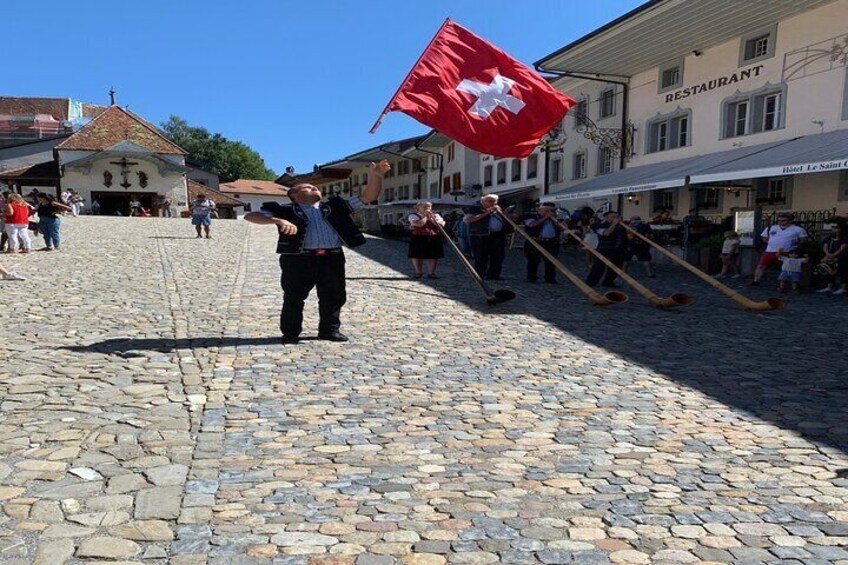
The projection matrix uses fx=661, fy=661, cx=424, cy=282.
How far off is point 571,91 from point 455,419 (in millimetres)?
25669

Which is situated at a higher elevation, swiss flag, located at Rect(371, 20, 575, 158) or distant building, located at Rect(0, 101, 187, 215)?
distant building, located at Rect(0, 101, 187, 215)

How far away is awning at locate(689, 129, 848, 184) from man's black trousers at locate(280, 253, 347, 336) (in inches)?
386

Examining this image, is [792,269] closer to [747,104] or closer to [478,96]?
[478,96]

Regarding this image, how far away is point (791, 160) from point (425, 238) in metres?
7.81

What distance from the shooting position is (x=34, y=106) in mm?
60125

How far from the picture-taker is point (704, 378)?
5625 mm

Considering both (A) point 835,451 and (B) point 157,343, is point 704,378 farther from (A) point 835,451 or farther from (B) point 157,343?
(B) point 157,343

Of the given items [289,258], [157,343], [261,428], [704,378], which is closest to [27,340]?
[157,343]

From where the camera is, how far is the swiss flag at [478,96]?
23.6ft

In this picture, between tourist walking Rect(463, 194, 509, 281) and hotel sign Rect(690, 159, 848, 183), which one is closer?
hotel sign Rect(690, 159, 848, 183)

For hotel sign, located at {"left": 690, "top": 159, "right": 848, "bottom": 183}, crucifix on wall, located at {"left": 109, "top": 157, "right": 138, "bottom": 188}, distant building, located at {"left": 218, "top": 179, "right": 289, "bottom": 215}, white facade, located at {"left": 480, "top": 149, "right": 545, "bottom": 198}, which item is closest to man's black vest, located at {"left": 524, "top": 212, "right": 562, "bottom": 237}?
hotel sign, located at {"left": 690, "top": 159, "right": 848, "bottom": 183}

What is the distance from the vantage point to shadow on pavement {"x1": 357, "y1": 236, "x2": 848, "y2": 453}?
16.0 ft

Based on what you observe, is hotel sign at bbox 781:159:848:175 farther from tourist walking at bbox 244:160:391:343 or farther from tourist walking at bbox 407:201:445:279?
tourist walking at bbox 244:160:391:343

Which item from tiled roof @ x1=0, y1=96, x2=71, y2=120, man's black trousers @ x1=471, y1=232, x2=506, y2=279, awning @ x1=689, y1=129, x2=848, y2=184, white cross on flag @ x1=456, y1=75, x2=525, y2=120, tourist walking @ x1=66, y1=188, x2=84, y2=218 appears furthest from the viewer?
tiled roof @ x1=0, y1=96, x2=71, y2=120
